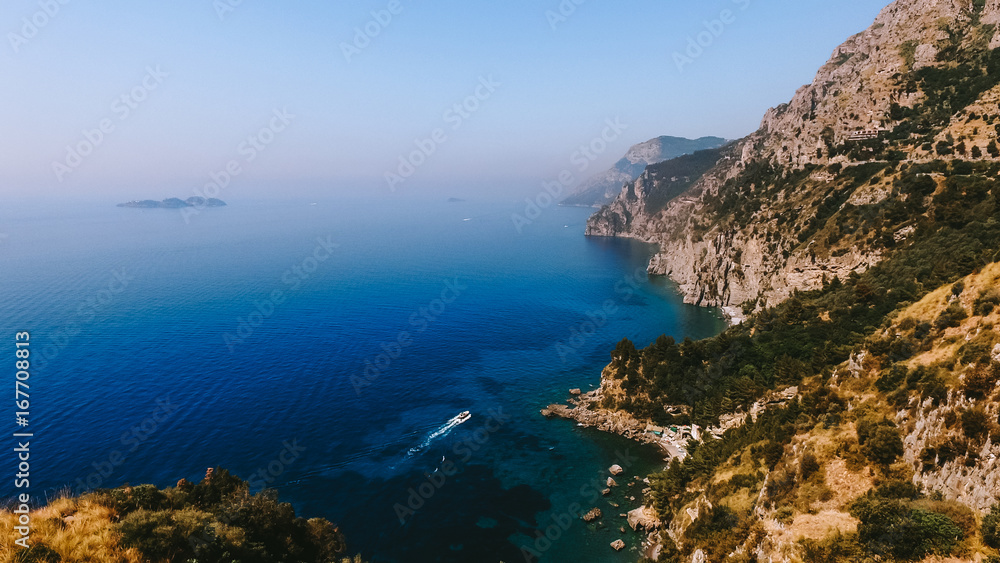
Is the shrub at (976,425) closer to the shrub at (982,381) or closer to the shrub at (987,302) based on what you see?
the shrub at (982,381)

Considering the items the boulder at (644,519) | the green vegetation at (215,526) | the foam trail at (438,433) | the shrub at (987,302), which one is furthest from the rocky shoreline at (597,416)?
the green vegetation at (215,526)

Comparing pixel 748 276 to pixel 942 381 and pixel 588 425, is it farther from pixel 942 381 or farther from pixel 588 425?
pixel 942 381

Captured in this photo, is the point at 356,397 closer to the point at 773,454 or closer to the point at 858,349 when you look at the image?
the point at 773,454

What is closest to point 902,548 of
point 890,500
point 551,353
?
point 890,500

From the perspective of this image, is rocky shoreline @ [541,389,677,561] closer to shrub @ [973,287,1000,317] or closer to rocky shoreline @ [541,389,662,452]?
rocky shoreline @ [541,389,662,452]

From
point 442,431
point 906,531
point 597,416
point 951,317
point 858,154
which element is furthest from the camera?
point 858,154

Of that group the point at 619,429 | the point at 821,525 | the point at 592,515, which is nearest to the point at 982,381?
the point at 821,525
